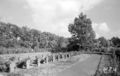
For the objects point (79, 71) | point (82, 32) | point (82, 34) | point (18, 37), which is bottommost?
point (79, 71)

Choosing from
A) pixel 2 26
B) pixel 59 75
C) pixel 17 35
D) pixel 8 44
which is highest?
pixel 2 26

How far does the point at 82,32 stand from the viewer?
125 ft

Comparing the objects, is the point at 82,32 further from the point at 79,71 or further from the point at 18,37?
the point at 79,71

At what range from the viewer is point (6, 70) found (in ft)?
28.9

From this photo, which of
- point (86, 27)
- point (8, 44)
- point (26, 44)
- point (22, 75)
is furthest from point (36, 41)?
point (22, 75)

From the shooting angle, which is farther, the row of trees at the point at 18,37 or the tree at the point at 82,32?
the tree at the point at 82,32

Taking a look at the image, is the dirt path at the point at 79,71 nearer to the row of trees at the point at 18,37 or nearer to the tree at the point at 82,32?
the row of trees at the point at 18,37

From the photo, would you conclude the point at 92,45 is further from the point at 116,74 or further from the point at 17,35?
the point at 116,74

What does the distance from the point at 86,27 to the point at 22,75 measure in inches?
1319

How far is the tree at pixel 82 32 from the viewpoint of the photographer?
3706 centimetres

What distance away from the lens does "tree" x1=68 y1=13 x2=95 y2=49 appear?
37.1 meters

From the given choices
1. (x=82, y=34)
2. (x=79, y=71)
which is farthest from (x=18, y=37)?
(x=79, y=71)

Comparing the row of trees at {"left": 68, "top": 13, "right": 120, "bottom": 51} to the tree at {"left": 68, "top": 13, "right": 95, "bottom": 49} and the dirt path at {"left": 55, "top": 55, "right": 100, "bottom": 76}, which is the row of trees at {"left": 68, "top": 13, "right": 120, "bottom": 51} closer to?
the tree at {"left": 68, "top": 13, "right": 95, "bottom": 49}

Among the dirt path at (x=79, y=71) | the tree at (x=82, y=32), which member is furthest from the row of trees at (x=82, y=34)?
the dirt path at (x=79, y=71)
